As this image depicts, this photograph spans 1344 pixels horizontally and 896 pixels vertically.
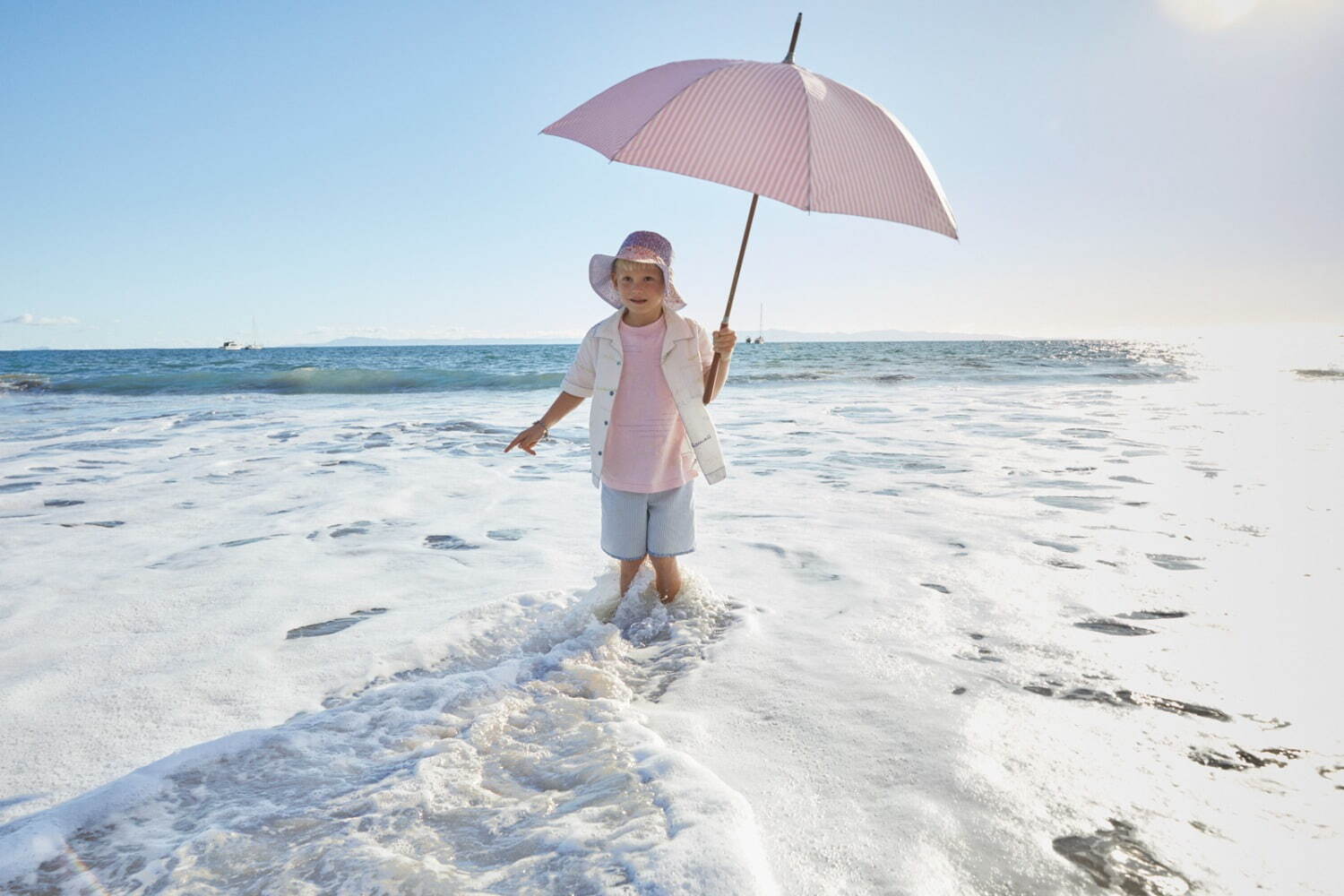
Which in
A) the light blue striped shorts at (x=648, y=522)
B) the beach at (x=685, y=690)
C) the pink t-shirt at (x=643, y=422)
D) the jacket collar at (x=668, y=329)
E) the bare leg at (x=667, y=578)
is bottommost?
the beach at (x=685, y=690)

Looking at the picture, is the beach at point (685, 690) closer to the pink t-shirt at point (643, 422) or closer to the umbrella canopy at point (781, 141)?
the pink t-shirt at point (643, 422)

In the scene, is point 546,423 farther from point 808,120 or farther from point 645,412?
point 808,120

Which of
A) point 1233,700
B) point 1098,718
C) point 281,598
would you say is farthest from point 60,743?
point 1233,700

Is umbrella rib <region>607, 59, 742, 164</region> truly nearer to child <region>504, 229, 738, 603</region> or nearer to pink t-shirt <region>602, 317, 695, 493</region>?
child <region>504, 229, 738, 603</region>

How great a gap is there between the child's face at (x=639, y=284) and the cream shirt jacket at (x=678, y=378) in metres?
0.13

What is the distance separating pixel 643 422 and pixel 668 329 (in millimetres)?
403

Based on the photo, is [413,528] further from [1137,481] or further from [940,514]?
[1137,481]

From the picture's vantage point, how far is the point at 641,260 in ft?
9.02

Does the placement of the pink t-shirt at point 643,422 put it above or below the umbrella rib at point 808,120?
below

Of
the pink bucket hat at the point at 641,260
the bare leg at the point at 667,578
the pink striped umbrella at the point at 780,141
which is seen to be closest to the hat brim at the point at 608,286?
the pink bucket hat at the point at 641,260

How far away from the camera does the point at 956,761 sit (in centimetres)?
213

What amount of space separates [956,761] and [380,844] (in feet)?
5.20

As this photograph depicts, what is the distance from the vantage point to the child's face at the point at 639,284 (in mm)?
2842

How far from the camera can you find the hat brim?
9.53ft
